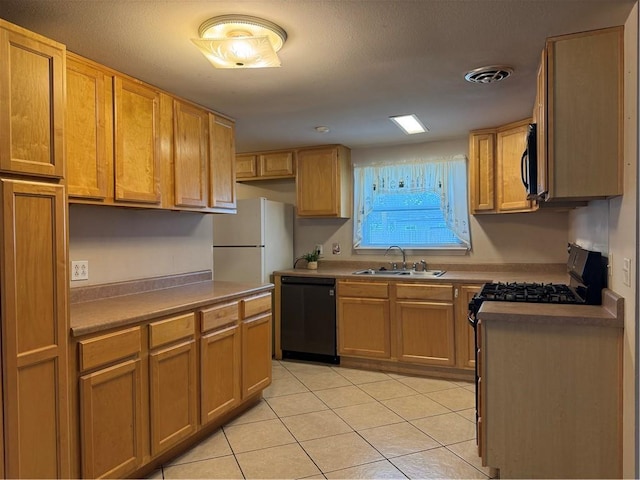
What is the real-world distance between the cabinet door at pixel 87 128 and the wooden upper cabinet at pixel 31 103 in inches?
16.8

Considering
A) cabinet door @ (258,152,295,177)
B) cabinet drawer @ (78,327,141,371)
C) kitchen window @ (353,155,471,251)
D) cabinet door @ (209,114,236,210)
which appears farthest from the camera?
cabinet door @ (258,152,295,177)

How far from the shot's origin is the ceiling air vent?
2.45m

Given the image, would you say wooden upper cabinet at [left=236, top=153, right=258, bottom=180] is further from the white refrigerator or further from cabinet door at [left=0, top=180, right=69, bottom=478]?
cabinet door at [left=0, top=180, right=69, bottom=478]

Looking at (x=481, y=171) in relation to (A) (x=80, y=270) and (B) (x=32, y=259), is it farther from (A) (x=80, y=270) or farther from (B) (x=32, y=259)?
(B) (x=32, y=259)

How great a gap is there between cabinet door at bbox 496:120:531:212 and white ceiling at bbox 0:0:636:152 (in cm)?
26

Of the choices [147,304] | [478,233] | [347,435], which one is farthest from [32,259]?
[478,233]

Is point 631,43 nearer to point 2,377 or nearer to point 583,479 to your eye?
point 583,479

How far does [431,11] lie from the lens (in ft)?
6.01

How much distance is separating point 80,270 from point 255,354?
127 cm

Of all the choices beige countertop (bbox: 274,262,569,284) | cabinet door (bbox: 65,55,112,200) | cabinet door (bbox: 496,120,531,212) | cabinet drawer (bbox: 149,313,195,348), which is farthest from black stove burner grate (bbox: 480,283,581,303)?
cabinet door (bbox: 65,55,112,200)

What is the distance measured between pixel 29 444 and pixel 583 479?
7.77 ft

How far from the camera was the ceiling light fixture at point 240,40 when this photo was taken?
1.92 meters

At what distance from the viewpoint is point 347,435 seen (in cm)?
273

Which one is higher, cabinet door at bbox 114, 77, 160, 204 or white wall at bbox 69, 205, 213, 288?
cabinet door at bbox 114, 77, 160, 204
